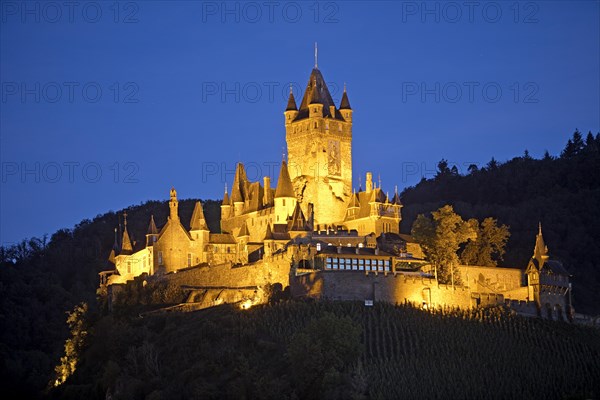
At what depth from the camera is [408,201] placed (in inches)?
5305

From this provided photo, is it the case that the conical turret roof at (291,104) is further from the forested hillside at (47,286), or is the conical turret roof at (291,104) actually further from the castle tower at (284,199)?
the forested hillside at (47,286)

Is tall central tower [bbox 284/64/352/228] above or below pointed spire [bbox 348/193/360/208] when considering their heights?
above

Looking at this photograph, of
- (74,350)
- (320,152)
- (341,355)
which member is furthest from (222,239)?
(341,355)

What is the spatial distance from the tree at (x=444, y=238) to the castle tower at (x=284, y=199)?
9.24 metres

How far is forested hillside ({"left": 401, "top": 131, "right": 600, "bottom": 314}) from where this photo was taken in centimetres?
10888

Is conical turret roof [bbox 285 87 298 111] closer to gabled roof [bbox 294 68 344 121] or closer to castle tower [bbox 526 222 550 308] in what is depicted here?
gabled roof [bbox 294 68 344 121]

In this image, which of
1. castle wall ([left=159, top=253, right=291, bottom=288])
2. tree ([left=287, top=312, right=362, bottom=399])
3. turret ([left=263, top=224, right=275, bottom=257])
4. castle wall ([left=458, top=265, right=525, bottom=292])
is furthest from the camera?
castle wall ([left=458, top=265, right=525, bottom=292])

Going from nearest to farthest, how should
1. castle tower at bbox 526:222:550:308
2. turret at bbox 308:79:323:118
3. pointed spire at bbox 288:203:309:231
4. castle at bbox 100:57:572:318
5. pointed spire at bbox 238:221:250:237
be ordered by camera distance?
castle at bbox 100:57:572:318, castle tower at bbox 526:222:550:308, pointed spire at bbox 288:203:309:231, pointed spire at bbox 238:221:250:237, turret at bbox 308:79:323:118

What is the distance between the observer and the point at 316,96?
9962cm

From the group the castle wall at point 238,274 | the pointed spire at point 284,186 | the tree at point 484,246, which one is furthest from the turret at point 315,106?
the castle wall at point 238,274

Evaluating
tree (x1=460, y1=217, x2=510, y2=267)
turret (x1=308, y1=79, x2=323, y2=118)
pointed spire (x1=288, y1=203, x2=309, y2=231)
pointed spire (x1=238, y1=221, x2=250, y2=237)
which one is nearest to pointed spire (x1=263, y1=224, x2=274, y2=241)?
pointed spire (x1=288, y1=203, x2=309, y2=231)

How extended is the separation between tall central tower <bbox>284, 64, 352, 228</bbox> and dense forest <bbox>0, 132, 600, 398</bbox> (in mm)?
12952

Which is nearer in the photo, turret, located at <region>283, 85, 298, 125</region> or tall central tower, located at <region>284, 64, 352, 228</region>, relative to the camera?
tall central tower, located at <region>284, 64, 352, 228</region>

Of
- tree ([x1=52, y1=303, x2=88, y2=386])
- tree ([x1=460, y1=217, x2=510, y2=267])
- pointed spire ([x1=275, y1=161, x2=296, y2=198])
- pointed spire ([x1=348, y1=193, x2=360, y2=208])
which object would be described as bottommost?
tree ([x1=52, y1=303, x2=88, y2=386])
